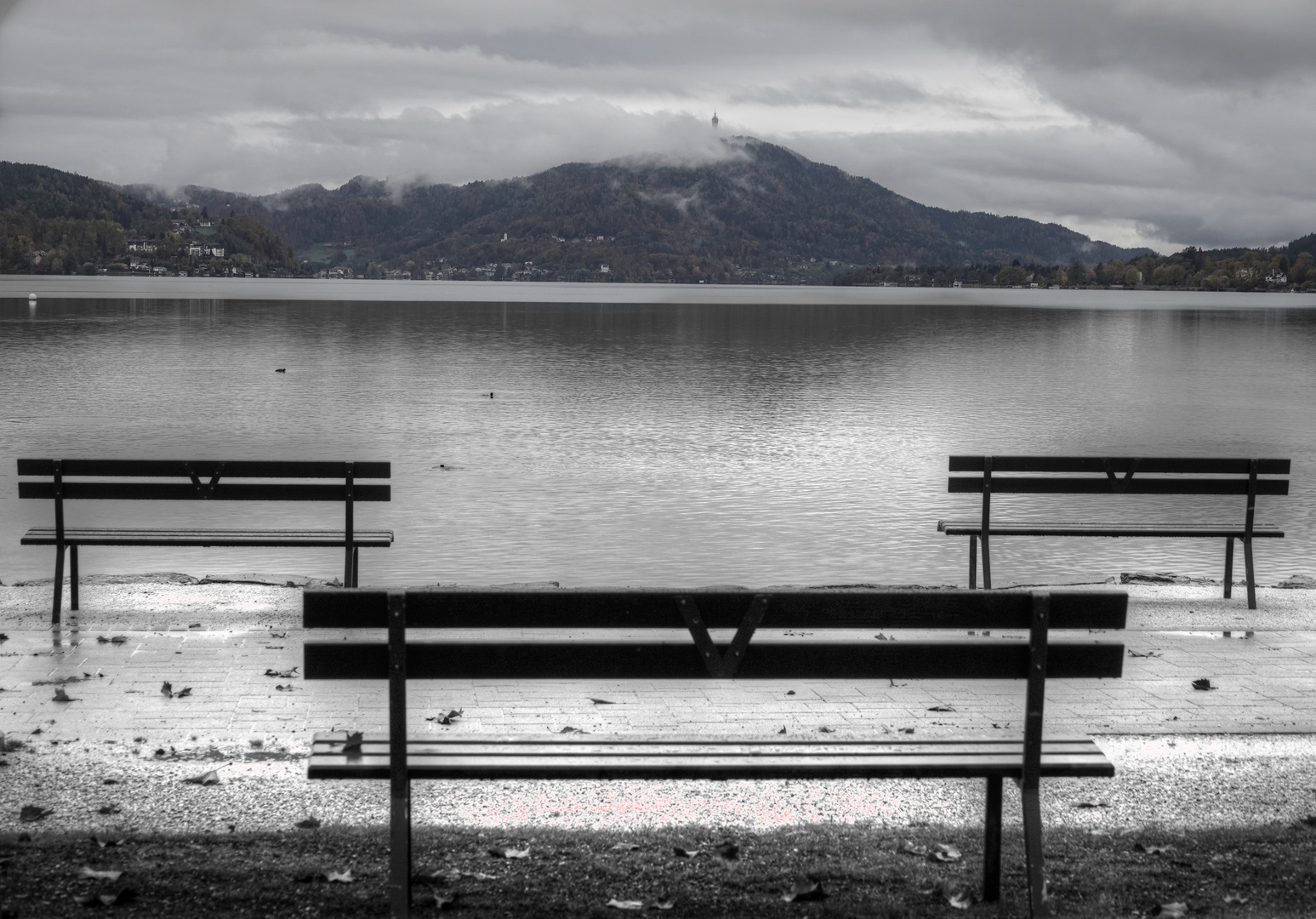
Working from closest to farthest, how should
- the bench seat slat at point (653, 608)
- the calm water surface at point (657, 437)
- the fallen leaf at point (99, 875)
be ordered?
the bench seat slat at point (653, 608) → the fallen leaf at point (99, 875) → the calm water surface at point (657, 437)

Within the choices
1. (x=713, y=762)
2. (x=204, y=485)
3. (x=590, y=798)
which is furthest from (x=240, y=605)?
(x=713, y=762)

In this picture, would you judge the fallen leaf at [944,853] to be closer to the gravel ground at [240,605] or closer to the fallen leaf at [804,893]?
the fallen leaf at [804,893]

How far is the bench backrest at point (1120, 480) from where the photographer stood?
9.95 m

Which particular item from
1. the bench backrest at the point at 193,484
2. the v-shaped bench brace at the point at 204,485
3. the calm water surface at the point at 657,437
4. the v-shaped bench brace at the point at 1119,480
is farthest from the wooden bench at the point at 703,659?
the calm water surface at the point at 657,437

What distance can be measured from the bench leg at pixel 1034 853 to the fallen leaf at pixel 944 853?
46 cm

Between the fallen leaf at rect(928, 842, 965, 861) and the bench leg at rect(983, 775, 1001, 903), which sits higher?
the bench leg at rect(983, 775, 1001, 903)

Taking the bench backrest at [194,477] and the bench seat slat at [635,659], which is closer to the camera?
the bench seat slat at [635,659]

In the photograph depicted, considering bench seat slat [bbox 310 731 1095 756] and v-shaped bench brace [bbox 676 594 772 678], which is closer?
v-shaped bench brace [bbox 676 594 772 678]

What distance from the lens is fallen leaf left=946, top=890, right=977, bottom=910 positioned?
4.45 meters

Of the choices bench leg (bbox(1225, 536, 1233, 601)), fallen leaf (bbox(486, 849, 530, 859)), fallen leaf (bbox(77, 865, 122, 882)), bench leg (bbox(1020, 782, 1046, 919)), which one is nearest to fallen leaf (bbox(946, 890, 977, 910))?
bench leg (bbox(1020, 782, 1046, 919))

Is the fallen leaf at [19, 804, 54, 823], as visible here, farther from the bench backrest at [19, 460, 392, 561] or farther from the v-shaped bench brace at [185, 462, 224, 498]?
the v-shaped bench brace at [185, 462, 224, 498]

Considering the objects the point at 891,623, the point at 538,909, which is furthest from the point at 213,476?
the point at 891,623

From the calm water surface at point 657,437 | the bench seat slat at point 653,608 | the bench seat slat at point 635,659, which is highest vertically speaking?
the bench seat slat at point 653,608

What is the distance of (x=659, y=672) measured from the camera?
168 inches
